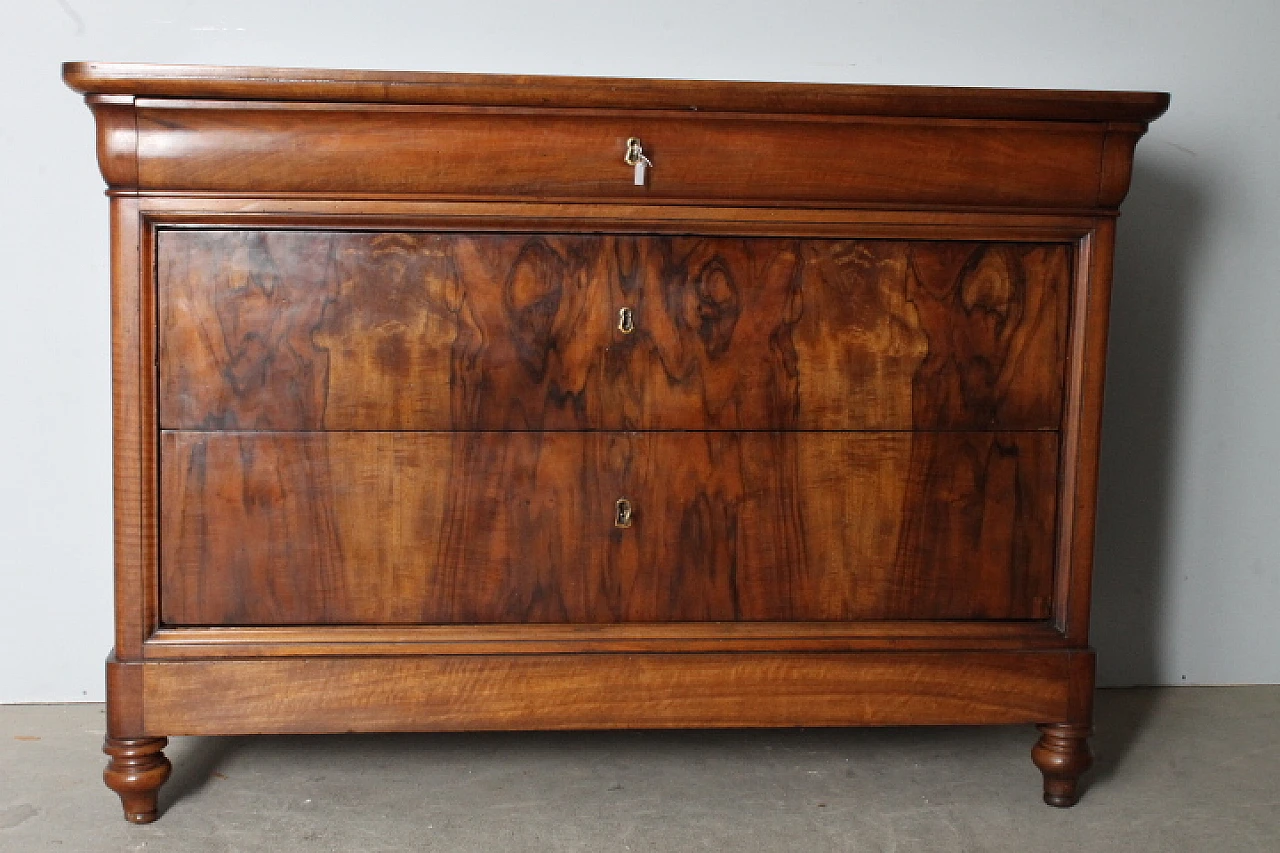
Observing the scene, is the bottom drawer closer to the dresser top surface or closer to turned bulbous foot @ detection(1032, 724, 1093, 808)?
turned bulbous foot @ detection(1032, 724, 1093, 808)

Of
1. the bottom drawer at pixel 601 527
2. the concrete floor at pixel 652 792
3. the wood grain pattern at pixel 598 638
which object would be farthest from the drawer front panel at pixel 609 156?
the concrete floor at pixel 652 792

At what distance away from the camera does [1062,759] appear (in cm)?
202

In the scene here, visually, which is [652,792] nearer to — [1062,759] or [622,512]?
[622,512]

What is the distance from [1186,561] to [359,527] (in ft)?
6.38

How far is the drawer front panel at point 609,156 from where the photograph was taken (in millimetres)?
1787

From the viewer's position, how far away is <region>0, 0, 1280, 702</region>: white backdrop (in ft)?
7.91

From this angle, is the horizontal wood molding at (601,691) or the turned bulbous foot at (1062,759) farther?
the turned bulbous foot at (1062,759)

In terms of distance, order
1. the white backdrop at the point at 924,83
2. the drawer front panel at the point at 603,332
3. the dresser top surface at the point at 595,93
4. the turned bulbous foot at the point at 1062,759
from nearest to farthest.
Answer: the dresser top surface at the point at 595,93 < the drawer front panel at the point at 603,332 < the turned bulbous foot at the point at 1062,759 < the white backdrop at the point at 924,83

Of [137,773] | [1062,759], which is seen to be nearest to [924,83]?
[1062,759]

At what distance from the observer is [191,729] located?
1.87 meters

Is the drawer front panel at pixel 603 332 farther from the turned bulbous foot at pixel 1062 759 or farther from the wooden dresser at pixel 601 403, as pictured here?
the turned bulbous foot at pixel 1062 759

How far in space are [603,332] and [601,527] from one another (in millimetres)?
326

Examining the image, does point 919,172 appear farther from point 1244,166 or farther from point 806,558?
point 1244,166

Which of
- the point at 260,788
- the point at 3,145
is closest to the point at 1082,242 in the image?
the point at 260,788
